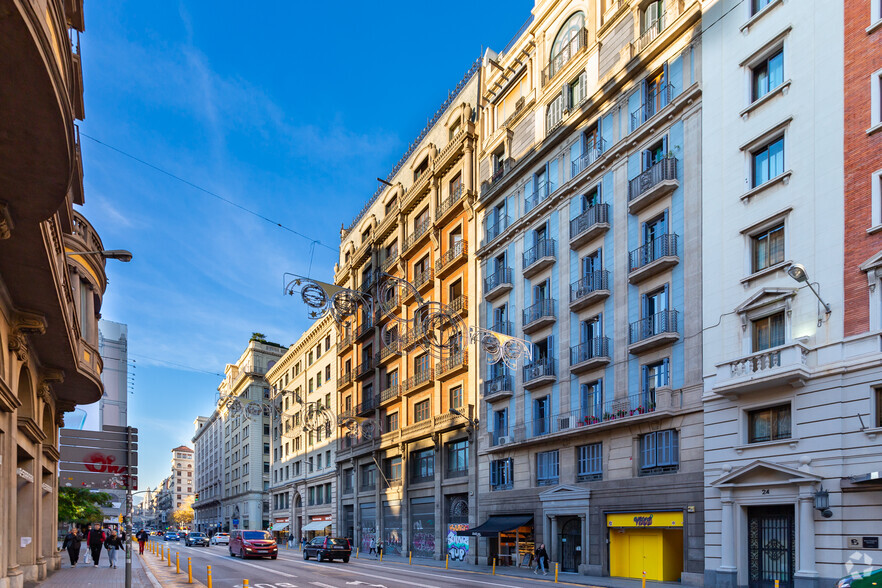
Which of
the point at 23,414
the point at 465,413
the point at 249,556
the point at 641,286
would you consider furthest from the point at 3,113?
the point at 249,556

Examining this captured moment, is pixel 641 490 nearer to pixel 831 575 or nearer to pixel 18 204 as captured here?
pixel 831 575

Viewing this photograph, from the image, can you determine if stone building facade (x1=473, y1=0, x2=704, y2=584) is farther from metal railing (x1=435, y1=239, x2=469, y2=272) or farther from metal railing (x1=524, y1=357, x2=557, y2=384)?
metal railing (x1=435, y1=239, x2=469, y2=272)

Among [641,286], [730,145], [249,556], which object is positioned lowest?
[249,556]

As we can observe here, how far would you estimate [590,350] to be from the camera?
3431cm

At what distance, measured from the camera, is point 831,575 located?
2158 cm

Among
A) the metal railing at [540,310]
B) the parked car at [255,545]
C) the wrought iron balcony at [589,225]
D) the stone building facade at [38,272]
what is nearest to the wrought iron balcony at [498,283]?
the metal railing at [540,310]

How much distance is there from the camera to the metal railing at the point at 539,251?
126 feet

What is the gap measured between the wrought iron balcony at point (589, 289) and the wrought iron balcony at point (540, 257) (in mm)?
2577

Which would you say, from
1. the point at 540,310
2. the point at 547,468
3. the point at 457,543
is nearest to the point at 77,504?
the point at 457,543

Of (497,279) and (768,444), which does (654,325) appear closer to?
(768,444)

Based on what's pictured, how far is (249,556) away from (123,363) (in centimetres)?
4218

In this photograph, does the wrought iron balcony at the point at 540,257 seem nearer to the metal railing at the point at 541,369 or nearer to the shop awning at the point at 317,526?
the metal railing at the point at 541,369

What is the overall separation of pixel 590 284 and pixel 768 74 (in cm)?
1171

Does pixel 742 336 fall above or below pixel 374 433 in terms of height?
above
